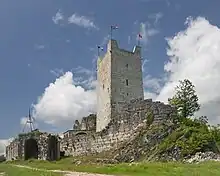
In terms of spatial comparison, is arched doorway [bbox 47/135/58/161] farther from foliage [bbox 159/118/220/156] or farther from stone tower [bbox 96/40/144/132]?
foliage [bbox 159/118/220/156]

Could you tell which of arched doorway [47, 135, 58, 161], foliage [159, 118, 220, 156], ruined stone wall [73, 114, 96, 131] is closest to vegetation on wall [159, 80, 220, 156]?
foliage [159, 118, 220, 156]

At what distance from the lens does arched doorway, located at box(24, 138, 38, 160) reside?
61344mm

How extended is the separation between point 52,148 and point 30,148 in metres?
A: 8.54

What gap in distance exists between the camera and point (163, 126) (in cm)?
3991

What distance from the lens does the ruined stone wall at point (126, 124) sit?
4300 centimetres

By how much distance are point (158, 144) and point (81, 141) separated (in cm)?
1717

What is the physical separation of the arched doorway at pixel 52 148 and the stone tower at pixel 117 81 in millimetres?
10769

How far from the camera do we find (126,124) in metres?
44.8

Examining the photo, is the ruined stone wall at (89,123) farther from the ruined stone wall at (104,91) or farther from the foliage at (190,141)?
the foliage at (190,141)

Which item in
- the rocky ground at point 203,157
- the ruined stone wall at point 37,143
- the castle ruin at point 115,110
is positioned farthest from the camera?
the ruined stone wall at point 37,143

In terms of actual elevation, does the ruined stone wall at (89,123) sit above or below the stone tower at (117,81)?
below

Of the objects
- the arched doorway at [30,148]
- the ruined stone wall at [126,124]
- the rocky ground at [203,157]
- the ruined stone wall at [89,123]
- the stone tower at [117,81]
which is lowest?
the rocky ground at [203,157]

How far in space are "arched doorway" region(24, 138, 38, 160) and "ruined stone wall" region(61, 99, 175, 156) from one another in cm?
1289

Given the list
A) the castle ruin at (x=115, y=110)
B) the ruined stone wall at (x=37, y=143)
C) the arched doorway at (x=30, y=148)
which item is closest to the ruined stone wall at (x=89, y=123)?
the castle ruin at (x=115, y=110)
